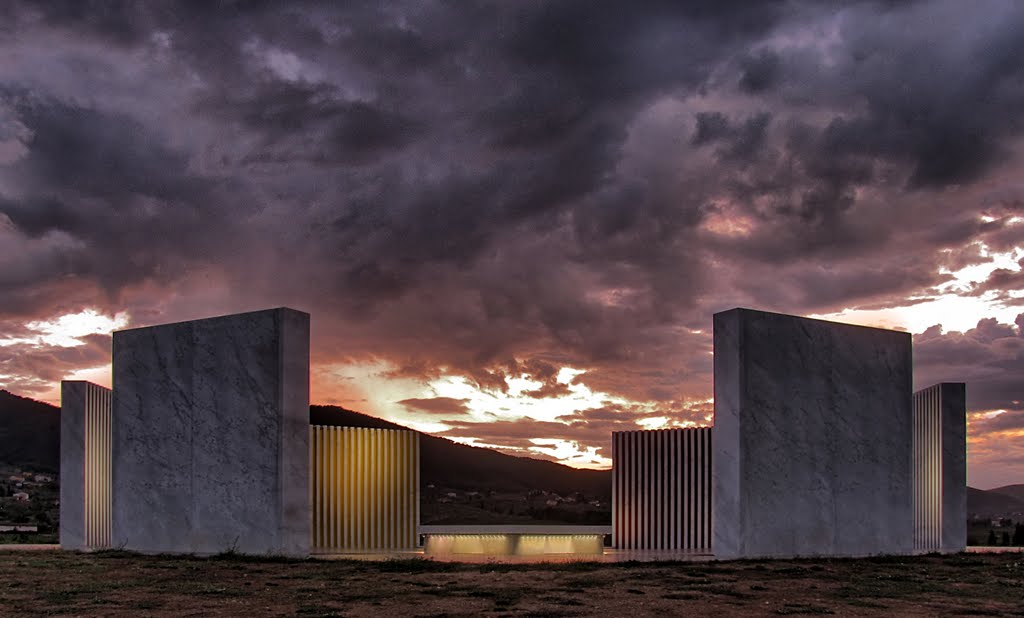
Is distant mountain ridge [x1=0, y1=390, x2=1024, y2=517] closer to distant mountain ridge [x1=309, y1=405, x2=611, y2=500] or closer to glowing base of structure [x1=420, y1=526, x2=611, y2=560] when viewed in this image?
distant mountain ridge [x1=309, y1=405, x2=611, y2=500]

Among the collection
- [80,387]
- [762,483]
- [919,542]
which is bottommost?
[919,542]

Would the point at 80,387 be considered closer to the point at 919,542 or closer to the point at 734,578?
the point at 734,578

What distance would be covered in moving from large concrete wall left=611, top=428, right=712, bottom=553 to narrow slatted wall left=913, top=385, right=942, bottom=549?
5511 mm

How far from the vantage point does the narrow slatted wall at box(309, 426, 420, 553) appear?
69.2 feet

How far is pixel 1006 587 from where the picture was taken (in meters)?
16.1

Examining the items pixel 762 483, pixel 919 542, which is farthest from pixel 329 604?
pixel 919 542

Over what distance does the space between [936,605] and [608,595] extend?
4.71 metres

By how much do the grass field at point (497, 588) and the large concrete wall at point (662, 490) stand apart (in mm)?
2942

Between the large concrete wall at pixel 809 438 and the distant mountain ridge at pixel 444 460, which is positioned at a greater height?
the large concrete wall at pixel 809 438

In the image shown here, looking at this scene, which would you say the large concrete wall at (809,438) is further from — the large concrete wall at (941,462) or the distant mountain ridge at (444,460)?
the distant mountain ridge at (444,460)

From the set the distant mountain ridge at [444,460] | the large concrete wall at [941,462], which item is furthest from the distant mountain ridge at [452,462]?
the large concrete wall at [941,462]

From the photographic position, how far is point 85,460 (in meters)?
23.5

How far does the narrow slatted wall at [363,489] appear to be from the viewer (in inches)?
830

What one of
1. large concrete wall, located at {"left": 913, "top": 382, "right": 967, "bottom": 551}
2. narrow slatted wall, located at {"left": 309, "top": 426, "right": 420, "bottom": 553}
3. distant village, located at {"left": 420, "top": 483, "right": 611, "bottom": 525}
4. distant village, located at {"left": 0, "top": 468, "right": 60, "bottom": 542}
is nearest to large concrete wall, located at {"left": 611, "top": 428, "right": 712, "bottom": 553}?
narrow slatted wall, located at {"left": 309, "top": 426, "right": 420, "bottom": 553}
